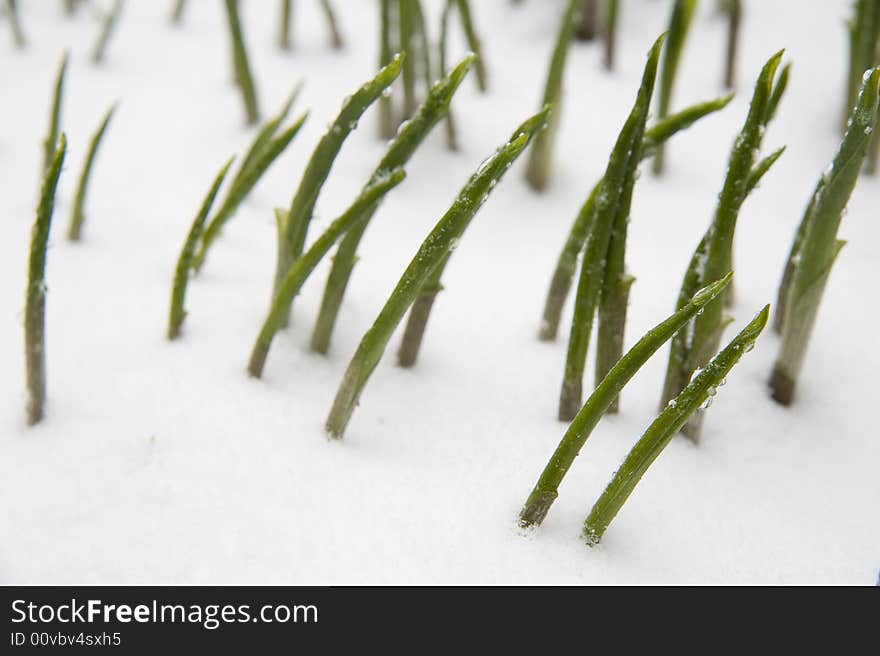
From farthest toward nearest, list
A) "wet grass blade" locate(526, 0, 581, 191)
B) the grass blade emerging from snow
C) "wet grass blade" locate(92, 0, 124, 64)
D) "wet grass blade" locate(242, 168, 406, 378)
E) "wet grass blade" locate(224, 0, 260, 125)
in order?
"wet grass blade" locate(92, 0, 124, 64) → "wet grass blade" locate(224, 0, 260, 125) → "wet grass blade" locate(526, 0, 581, 191) → "wet grass blade" locate(242, 168, 406, 378) → the grass blade emerging from snow

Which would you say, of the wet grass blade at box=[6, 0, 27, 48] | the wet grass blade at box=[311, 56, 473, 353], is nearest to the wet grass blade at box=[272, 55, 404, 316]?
the wet grass blade at box=[311, 56, 473, 353]

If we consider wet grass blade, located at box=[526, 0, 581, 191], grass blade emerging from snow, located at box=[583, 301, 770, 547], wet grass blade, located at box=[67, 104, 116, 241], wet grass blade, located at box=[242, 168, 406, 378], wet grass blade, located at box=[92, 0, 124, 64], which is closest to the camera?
grass blade emerging from snow, located at box=[583, 301, 770, 547]

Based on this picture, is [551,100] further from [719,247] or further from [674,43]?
[719,247]

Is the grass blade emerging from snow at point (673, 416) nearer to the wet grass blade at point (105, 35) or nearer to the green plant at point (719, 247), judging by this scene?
the green plant at point (719, 247)

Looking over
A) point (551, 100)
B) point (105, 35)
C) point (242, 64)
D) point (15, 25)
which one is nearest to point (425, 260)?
point (551, 100)

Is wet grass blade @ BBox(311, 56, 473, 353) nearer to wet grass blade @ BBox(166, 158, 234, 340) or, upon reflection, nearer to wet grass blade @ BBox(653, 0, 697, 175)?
wet grass blade @ BBox(166, 158, 234, 340)
